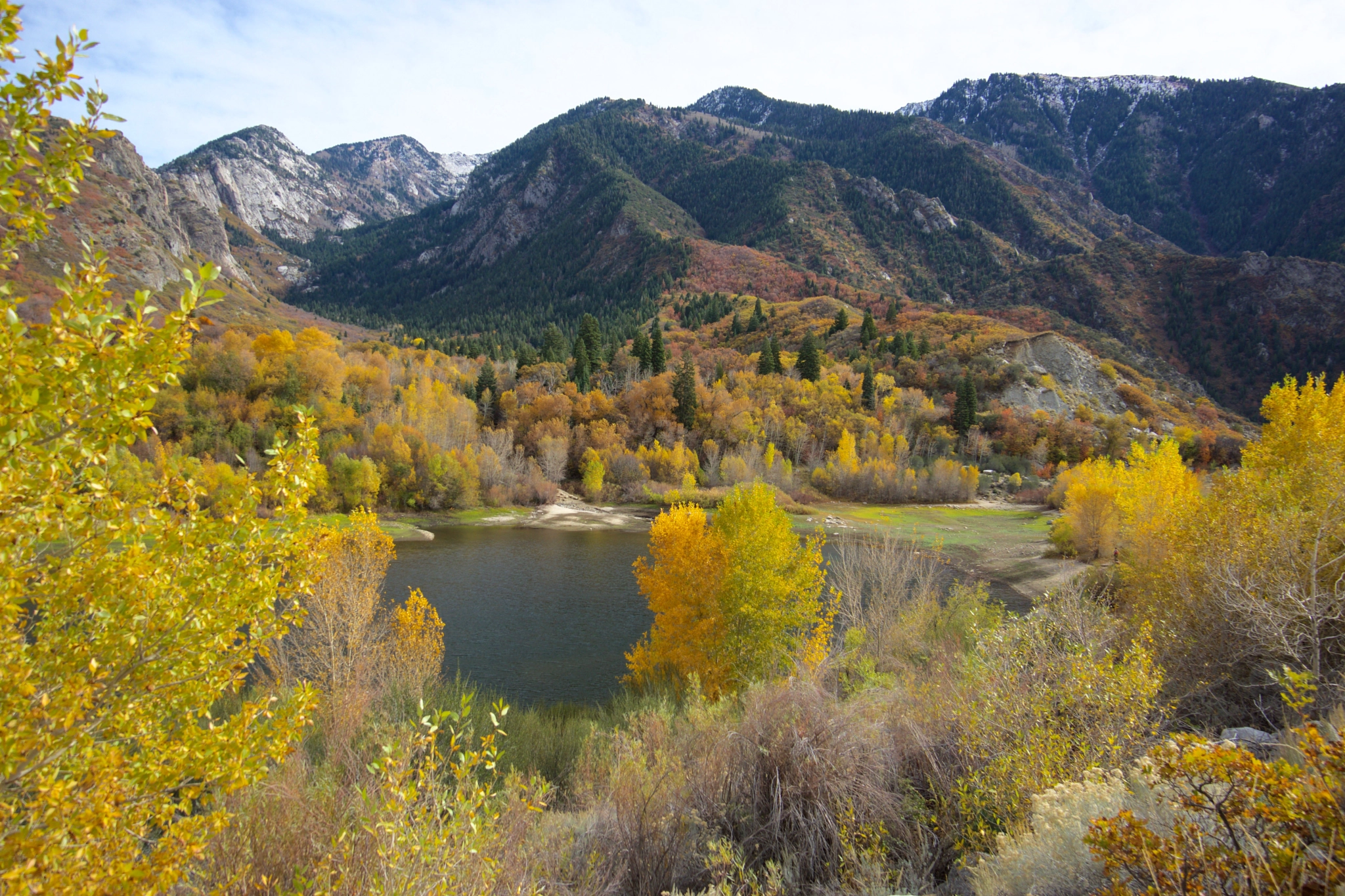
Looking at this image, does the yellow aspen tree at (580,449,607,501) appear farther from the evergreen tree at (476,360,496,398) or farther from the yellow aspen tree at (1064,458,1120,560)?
the yellow aspen tree at (1064,458,1120,560)

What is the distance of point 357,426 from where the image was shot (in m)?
68.8

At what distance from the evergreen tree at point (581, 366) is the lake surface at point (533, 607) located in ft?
136

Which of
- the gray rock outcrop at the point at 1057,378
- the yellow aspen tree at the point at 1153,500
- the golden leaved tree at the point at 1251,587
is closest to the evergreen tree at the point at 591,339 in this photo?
the gray rock outcrop at the point at 1057,378

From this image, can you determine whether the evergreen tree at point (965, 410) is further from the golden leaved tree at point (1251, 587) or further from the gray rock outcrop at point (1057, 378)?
the golden leaved tree at point (1251, 587)

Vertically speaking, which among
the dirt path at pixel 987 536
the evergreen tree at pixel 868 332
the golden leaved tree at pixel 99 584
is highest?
the evergreen tree at pixel 868 332

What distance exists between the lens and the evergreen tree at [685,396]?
85.5m

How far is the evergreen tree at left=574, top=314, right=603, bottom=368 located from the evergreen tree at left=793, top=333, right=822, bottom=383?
33.4m

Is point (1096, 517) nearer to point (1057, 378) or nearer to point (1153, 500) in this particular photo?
point (1153, 500)

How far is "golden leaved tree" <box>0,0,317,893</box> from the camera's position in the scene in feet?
10.3

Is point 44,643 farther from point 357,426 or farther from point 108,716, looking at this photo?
point 357,426

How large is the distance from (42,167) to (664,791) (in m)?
10.1

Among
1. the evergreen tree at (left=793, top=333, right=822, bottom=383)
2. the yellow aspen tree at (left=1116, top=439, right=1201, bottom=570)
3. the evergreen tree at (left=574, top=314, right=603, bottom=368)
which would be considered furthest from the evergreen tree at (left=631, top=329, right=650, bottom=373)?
the yellow aspen tree at (left=1116, top=439, right=1201, bottom=570)

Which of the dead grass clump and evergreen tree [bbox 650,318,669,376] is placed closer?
the dead grass clump

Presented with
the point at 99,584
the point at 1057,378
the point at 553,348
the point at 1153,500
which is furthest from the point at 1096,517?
the point at 553,348
